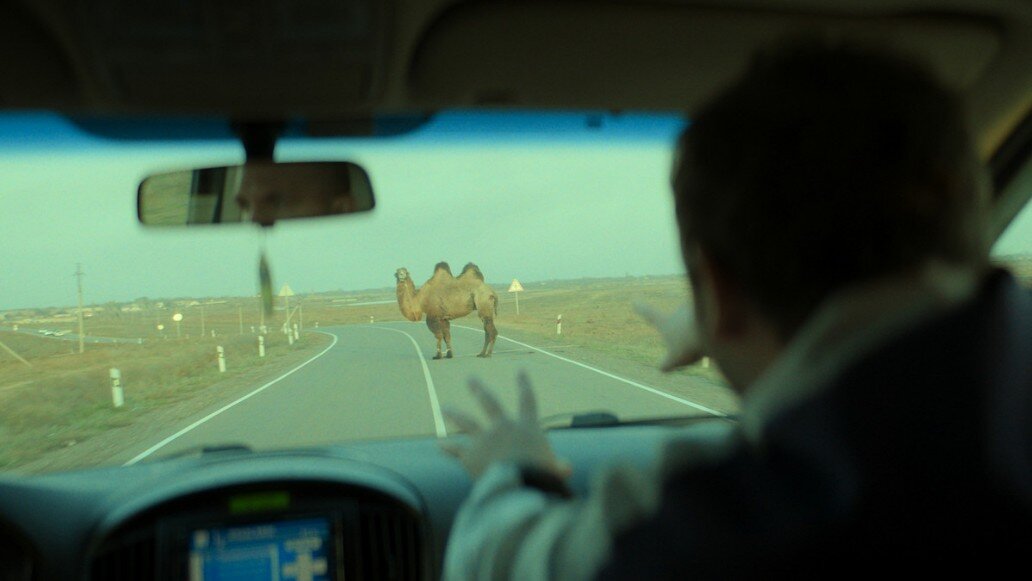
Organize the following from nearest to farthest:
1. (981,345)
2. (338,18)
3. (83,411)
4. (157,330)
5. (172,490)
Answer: (981,345)
(338,18)
(172,490)
(83,411)
(157,330)

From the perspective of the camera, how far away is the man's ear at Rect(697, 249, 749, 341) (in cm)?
127

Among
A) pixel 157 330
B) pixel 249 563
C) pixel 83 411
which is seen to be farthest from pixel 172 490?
pixel 157 330

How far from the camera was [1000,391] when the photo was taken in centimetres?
108

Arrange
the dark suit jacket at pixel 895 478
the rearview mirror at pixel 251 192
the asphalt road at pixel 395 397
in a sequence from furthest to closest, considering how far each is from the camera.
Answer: the asphalt road at pixel 395 397
the rearview mirror at pixel 251 192
the dark suit jacket at pixel 895 478

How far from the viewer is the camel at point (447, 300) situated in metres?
9.18

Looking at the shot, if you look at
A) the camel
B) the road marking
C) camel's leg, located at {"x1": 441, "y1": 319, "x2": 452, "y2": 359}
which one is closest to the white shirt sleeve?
the road marking

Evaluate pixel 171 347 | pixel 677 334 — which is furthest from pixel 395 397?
pixel 677 334

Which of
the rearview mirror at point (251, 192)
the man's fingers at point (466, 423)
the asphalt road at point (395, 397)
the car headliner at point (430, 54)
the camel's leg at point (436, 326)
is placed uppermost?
the car headliner at point (430, 54)

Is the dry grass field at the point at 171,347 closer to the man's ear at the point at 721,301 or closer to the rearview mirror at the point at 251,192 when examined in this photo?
the man's ear at the point at 721,301

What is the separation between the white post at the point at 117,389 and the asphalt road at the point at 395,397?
2.02 feet

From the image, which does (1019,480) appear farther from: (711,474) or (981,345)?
(711,474)

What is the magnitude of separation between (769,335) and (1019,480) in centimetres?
36

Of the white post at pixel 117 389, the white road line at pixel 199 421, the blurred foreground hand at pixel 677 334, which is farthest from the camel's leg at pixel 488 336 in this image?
the blurred foreground hand at pixel 677 334

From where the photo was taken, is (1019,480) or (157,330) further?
(157,330)
